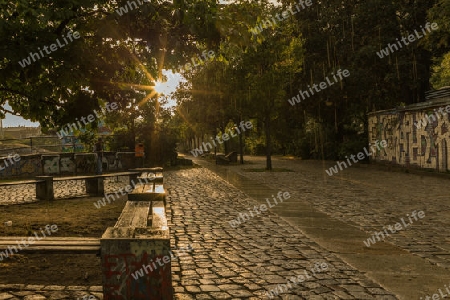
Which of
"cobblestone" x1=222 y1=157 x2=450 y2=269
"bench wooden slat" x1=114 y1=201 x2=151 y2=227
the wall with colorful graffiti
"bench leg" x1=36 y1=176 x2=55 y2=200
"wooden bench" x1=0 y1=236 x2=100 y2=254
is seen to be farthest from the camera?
the wall with colorful graffiti

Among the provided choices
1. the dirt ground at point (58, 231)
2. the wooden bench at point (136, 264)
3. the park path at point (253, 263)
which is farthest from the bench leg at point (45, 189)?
the wooden bench at point (136, 264)

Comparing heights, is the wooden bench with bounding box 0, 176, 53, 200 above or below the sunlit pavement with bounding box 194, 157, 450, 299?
above

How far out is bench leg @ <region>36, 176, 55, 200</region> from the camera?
10.3m

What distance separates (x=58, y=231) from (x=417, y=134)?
694 inches

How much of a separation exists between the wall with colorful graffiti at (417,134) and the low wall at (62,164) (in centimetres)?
1501


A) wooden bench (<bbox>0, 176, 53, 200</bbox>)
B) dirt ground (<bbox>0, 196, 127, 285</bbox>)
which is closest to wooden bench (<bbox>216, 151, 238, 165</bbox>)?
dirt ground (<bbox>0, 196, 127, 285</bbox>)

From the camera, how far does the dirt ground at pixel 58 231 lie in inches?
169

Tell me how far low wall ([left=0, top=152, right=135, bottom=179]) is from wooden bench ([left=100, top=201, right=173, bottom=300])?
18698 millimetres

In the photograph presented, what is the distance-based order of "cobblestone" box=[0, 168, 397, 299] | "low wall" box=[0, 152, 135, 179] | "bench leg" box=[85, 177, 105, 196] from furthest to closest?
"low wall" box=[0, 152, 135, 179] → "bench leg" box=[85, 177, 105, 196] → "cobblestone" box=[0, 168, 397, 299]

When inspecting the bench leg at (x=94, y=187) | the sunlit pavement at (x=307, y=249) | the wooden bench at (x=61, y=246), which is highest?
the wooden bench at (x=61, y=246)

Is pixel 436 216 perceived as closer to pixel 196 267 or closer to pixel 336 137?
pixel 196 267

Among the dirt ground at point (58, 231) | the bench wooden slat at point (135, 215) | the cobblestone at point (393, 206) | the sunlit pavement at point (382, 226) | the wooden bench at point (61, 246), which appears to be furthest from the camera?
the cobblestone at point (393, 206)

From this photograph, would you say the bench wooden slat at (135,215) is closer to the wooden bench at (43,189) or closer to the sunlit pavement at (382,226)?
the sunlit pavement at (382,226)

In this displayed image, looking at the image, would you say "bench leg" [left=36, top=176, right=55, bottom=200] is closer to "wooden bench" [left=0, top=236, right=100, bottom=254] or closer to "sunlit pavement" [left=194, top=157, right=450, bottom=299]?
"sunlit pavement" [left=194, top=157, right=450, bottom=299]
